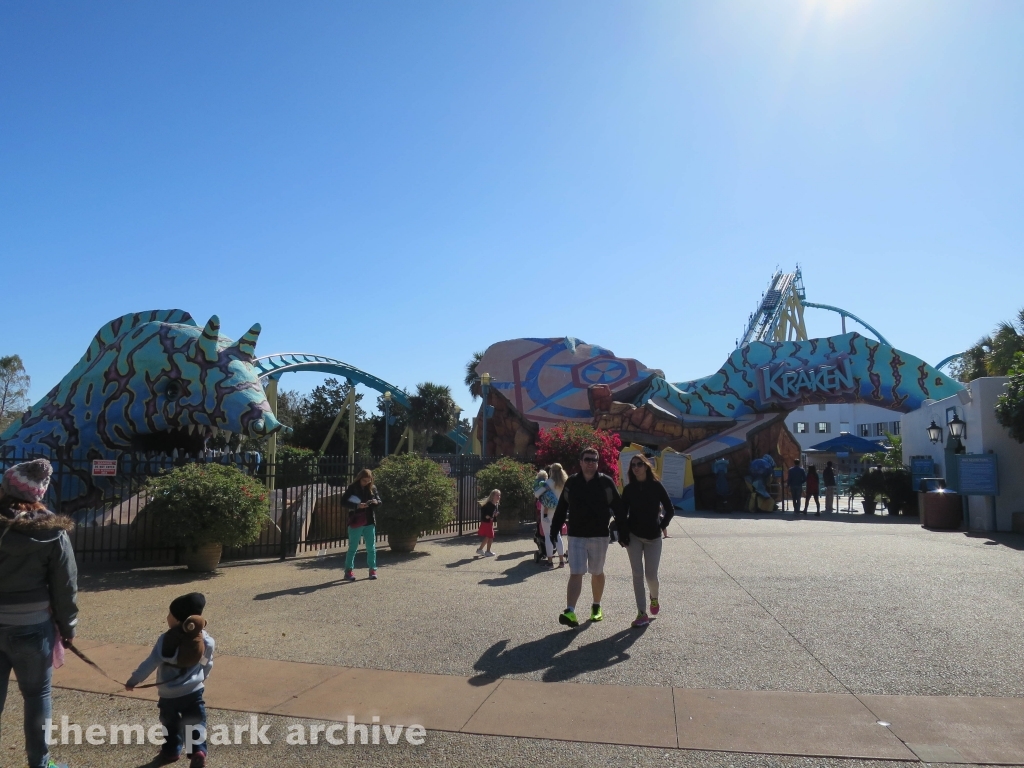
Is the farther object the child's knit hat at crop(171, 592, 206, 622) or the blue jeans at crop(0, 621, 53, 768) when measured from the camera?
the child's knit hat at crop(171, 592, 206, 622)

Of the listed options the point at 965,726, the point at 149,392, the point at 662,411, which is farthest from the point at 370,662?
the point at 662,411

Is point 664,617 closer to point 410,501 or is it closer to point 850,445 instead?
point 410,501

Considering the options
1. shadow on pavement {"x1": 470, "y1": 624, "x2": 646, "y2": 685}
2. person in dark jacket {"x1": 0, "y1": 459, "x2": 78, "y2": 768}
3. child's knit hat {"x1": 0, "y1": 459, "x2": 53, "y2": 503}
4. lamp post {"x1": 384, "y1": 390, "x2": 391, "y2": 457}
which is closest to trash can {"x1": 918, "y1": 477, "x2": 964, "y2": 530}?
shadow on pavement {"x1": 470, "y1": 624, "x2": 646, "y2": 685}

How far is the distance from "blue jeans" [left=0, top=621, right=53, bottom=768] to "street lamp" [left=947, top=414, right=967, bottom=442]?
16850 millimetres

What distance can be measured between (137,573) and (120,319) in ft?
25.3

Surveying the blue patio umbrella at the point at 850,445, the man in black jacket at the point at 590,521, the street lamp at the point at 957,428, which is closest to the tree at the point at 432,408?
the blue patio umbrella at the point at 850,445

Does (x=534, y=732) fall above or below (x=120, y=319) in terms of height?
below

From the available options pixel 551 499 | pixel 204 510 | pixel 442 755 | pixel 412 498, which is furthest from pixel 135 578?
pixel 442 755

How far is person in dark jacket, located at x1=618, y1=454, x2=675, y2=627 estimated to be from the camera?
6.55 m

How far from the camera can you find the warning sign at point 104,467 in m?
10.0

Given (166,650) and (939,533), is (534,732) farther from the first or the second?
(939,533)

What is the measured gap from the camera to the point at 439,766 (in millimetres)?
3684

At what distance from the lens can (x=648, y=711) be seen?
433cm

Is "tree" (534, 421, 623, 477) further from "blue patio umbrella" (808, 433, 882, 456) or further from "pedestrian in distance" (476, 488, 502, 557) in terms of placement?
"blue patio umbrella" (808, 433, 882, 456)
